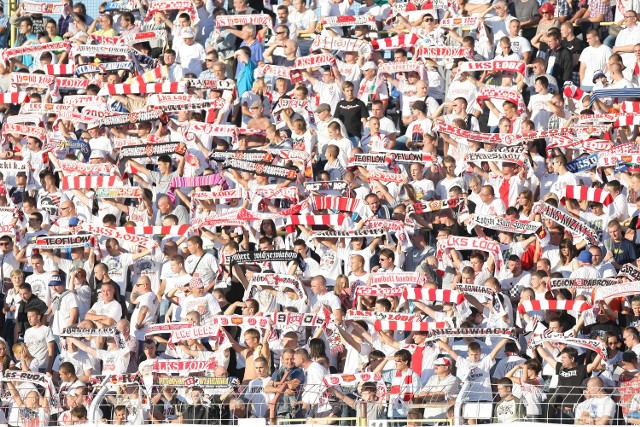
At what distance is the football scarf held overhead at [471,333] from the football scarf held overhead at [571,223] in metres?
2.48

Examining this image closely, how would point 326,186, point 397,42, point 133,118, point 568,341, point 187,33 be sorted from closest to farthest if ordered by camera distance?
point 568,341
point 326,186
point 133,118
point 397,42
point 187,33

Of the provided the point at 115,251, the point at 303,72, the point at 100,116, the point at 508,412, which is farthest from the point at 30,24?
the point at 508,412

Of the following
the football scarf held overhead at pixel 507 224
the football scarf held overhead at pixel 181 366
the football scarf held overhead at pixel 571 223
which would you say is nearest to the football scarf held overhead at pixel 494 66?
the football scarf held overhead at pixel 507 224

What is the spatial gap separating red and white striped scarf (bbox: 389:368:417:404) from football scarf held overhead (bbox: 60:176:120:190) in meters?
7.07

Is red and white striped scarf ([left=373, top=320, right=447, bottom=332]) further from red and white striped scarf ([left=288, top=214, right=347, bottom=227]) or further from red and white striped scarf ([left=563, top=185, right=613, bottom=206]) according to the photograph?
red and white striped scarf ([left=563, top=185, right=613, bottom=206])

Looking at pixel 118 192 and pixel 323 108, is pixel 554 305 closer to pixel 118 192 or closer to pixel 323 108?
pixel 323 108

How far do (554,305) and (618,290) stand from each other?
814mm

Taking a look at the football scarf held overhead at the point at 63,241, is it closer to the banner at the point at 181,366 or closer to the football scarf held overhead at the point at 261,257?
the football scarf held overhead at the point at 261,257

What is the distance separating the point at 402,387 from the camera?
67.6 ft

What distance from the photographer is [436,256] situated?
24.0 m

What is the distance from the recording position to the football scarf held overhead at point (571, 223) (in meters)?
23.4

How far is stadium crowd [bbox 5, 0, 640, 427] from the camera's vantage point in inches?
823

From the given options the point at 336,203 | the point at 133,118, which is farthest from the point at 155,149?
the point at 336,203

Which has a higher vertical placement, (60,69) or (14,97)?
(60,69)
